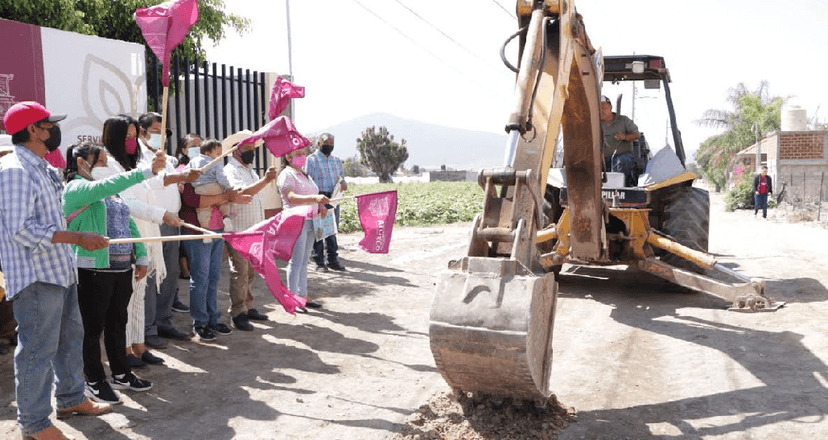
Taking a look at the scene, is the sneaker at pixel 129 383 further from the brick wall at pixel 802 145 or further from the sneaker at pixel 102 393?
the brick wall at pixel 802 145

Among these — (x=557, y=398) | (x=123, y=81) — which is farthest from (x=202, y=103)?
(x=557, y=398)

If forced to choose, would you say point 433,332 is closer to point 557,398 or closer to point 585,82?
point 557,398

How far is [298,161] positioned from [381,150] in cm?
6657

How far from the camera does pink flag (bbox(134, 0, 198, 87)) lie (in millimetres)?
4715

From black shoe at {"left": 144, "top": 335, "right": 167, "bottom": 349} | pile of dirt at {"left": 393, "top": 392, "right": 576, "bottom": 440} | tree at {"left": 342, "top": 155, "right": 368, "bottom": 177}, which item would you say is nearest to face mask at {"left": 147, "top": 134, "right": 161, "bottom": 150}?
black shoe at {"left": 144, "top": 335, "right": 167, "bottom": 349}

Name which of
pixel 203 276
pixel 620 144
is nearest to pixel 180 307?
pixel 203 276

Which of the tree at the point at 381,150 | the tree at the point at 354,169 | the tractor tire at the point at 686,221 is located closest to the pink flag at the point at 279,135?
the tractor tire at the point at 686,221

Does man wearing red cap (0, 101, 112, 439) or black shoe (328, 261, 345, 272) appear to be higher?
man wearing red cap (0, 101, 112, 439)

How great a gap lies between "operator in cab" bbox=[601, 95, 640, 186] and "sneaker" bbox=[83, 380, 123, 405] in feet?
19.1

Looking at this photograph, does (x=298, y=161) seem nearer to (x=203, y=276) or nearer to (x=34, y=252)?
(x=203, y=276)

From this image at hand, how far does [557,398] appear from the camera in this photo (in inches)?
175

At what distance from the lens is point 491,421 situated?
3.83 metres

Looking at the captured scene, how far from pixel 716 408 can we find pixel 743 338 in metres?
2.00

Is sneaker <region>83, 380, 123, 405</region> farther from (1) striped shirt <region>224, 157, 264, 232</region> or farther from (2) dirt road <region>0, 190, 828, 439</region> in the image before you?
(1) striped shirt <region>224, 157, 264, 232</region>
